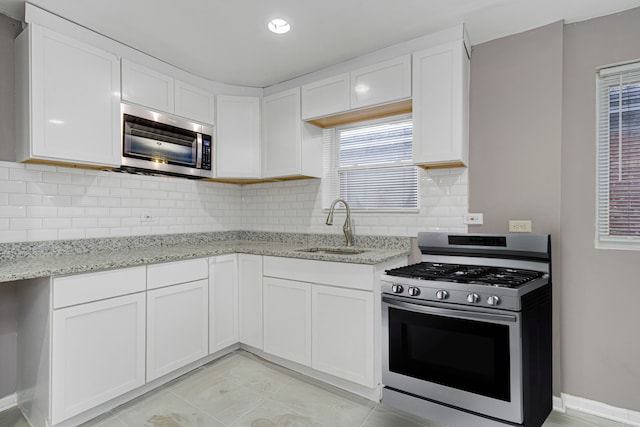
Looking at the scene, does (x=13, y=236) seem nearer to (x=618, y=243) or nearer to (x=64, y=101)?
(x=64, y=101)

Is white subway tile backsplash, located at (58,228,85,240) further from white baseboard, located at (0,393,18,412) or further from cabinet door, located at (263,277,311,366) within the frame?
cabinet door, located at (263,277,311,366)

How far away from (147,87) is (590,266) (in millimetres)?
3289

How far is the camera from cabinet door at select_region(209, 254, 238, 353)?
2.74 meters

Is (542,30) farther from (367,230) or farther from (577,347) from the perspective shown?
(577,347)

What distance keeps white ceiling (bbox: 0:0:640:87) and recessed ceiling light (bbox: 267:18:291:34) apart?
0.04m

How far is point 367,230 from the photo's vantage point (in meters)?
2.93

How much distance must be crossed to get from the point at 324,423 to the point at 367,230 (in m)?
1.48

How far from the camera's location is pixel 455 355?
1.80 metres

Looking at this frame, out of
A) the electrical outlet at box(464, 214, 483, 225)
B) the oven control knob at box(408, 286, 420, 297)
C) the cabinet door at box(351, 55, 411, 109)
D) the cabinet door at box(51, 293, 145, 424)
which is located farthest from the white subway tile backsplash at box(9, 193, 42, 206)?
the electrical outlet at box(464, 214, 483, 225)

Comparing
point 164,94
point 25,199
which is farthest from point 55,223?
point 164,94

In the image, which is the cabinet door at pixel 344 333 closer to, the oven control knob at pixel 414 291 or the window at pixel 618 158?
the oven control knob at pixel 414 291

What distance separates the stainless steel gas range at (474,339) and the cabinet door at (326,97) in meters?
1.43

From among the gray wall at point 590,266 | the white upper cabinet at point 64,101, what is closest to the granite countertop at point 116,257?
the white upper cabinet at point 64,101

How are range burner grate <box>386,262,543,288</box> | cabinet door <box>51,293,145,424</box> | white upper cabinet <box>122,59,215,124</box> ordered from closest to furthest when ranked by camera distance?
range burner grate <box>386,262,543,288</box>, cabinet door <box>51,293,145,424</box>, white upper cabinet <box>122,59,215,124</box>
